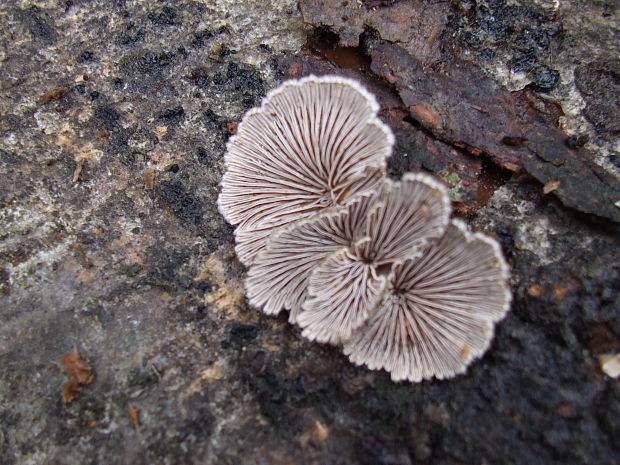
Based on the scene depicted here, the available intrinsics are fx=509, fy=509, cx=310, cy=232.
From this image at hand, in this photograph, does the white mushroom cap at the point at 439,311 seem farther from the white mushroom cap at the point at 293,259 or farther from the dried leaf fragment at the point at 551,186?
the dried leaf fragment at the point at 551,186

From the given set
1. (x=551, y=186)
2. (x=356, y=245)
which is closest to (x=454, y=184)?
(x=551, y=186)

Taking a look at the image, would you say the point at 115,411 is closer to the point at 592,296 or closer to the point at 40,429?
the point at 40,429

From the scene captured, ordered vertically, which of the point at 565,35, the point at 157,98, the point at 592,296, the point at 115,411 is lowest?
the point at 115,411

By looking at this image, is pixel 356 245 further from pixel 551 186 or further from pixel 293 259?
pixel 551 186

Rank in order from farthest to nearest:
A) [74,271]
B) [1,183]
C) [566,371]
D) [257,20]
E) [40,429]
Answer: [257,20] → [1,183] → [74,271] → [40,429] → [566,371]

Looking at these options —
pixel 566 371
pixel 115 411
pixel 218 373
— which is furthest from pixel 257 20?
pixel 566 371

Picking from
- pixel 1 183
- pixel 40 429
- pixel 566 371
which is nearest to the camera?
pixel 566 371

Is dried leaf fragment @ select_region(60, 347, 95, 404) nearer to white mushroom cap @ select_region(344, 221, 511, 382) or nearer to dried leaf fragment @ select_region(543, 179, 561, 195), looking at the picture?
white mushroom cap @ select_region(344, 221, 511, 382)
